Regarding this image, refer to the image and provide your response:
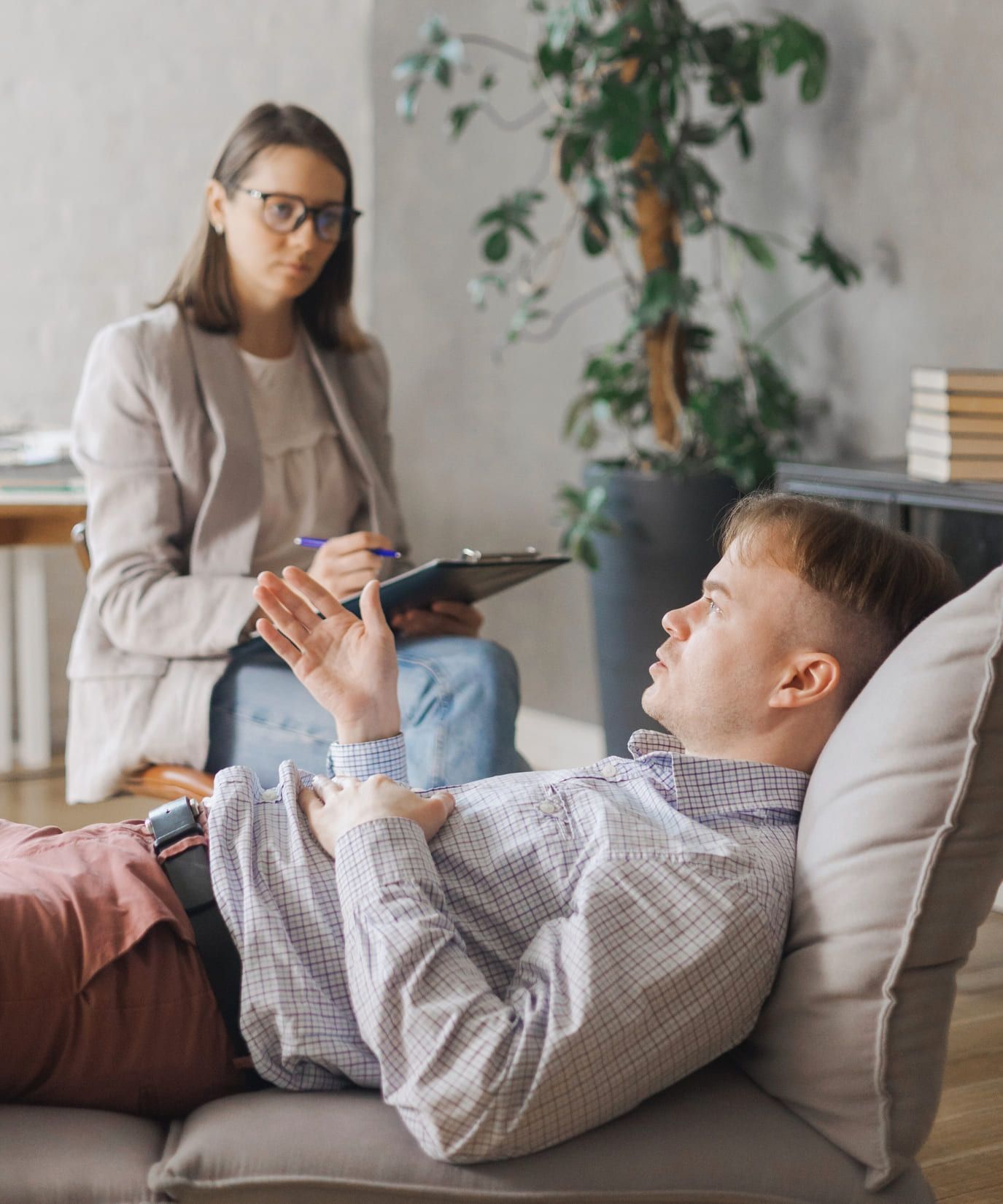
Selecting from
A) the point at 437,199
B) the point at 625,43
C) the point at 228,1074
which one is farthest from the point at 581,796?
the point at 437,199

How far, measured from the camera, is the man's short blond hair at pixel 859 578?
1.27m

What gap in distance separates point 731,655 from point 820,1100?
39 centimetres

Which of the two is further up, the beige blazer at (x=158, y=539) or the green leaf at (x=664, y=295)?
the green leaf at (x=664, y=295)

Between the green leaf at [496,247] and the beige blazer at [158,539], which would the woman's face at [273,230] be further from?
the green leaf at [496,247]

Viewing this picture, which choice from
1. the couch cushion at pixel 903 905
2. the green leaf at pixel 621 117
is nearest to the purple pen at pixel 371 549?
the couch cushion at pixel 903 905

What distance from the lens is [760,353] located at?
292 cm

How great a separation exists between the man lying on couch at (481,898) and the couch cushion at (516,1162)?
23 millimetres

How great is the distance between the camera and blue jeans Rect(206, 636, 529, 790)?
5.98 ft

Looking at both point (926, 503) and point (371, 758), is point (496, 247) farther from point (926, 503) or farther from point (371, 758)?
point (371, 758)

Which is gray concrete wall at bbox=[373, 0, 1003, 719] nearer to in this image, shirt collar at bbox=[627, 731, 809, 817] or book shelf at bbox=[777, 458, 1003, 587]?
book shelf at bbox=[777, 458, 1003, 587]

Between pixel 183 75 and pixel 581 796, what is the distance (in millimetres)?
3088

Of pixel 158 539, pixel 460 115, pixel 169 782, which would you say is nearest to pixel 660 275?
pixel 460 115

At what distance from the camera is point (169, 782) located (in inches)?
77.1

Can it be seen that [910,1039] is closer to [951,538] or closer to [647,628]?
[951,538]
